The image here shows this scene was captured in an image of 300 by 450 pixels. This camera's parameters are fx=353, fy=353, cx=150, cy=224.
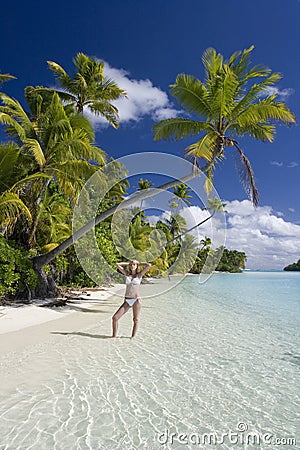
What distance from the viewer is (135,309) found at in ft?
21.4

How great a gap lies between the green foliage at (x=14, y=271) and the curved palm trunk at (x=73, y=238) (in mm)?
496

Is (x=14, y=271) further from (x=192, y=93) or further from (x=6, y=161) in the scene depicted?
(x=192, y=93)

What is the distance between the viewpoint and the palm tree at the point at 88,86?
16688 millimetres

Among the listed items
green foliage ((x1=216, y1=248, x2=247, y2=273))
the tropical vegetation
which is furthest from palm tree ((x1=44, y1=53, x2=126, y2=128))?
green foliage ((x1=216, y1=248, x2=247, y2=273))

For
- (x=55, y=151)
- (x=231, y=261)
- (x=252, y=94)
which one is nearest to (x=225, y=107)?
(x=252, y=94)

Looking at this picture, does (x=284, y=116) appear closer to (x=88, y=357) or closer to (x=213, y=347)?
(x=213, y=347)

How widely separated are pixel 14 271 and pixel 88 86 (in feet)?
33.4

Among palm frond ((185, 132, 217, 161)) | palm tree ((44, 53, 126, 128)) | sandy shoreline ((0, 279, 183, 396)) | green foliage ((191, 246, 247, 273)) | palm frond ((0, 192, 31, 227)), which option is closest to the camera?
sandy shoreline ((0, 279, 183, 396))

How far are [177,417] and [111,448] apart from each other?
2.90ft

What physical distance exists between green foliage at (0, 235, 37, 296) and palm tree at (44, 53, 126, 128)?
343 inches

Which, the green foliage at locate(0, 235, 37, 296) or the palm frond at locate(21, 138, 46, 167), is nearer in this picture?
the green foliage at locate(0, 235, 37, 296)

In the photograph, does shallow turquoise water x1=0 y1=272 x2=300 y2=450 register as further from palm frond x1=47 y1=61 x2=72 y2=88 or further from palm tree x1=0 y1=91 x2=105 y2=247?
palm frond x1=47 y1=61 x2=72 y2=88

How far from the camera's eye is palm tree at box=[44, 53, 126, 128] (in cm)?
1669

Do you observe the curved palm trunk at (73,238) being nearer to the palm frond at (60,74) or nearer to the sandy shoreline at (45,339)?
the sandy shoreline at (45,339)
